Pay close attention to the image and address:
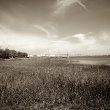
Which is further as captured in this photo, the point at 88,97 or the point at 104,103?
the point at 88,97

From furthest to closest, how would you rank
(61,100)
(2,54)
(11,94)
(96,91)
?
1. (2,54)
2. (96,91)
3. (11,94)
4. (61,100)

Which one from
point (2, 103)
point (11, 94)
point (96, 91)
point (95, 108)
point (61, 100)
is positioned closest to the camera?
point (95, 108)

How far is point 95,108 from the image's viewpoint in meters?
5.97

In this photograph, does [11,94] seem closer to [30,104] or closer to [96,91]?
[30,104]

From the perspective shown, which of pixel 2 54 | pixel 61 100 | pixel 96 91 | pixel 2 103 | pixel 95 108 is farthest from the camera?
pixel 2 54

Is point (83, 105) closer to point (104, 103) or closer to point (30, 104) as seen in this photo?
point (104, 103)

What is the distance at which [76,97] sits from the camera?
7.36 metres

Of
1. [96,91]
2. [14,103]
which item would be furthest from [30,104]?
[96,91]

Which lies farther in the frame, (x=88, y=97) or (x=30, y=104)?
(x=88, y=97)

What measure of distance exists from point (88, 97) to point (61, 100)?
5.48 ft

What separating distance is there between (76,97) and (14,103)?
3.48m

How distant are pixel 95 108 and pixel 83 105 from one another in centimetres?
60

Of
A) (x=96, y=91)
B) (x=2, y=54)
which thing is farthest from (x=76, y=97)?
(x=2, y=54)

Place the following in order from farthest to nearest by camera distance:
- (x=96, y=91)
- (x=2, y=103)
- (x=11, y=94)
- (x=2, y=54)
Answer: (x=2, y=54) → (x=96, y=91) → (x=11, y=94) → (x=2, y=103)
